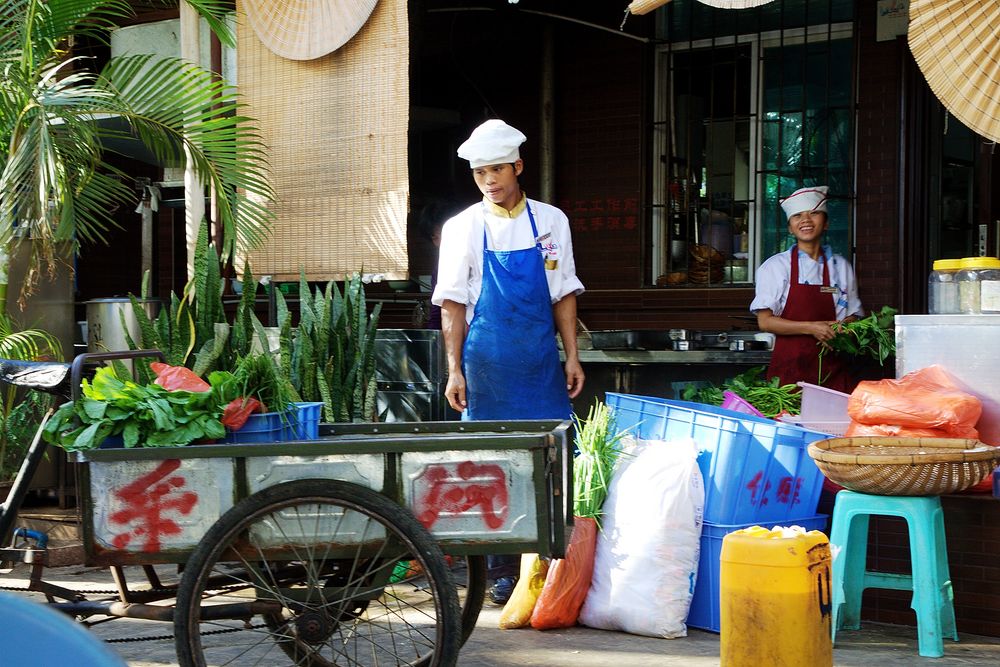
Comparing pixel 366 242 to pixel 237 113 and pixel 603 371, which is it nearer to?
pixel 237 113

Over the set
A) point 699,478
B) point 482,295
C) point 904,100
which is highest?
point 904,100

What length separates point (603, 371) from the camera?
7.89 meters

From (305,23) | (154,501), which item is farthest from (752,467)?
(305,23)

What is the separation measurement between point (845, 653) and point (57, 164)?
4603mm

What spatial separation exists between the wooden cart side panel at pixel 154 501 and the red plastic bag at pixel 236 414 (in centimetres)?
31

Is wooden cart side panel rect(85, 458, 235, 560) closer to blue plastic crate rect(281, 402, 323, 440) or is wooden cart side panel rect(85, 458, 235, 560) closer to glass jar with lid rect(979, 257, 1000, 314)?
blue plastic crate rect(281, 402, 323, 440)

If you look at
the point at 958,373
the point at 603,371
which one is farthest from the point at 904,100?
the point at 958,373

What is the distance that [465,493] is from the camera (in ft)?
12.0

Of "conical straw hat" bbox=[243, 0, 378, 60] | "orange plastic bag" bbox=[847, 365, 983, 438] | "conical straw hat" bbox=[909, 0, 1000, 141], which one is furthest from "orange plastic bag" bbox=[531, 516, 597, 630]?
"conical straw hat" bbox=[243, 0, 378, 60]

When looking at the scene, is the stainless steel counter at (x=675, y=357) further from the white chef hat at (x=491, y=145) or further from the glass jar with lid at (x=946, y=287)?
the white chef hat at (x=491, y=145)

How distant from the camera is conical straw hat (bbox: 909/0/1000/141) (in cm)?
485

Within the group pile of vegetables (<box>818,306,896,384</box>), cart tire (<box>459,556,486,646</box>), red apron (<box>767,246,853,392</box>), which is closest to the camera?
cart tire (<box>459,556,486,646</box>)

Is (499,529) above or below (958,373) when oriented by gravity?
below

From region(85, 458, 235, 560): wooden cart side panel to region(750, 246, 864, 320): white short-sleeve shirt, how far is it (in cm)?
404
